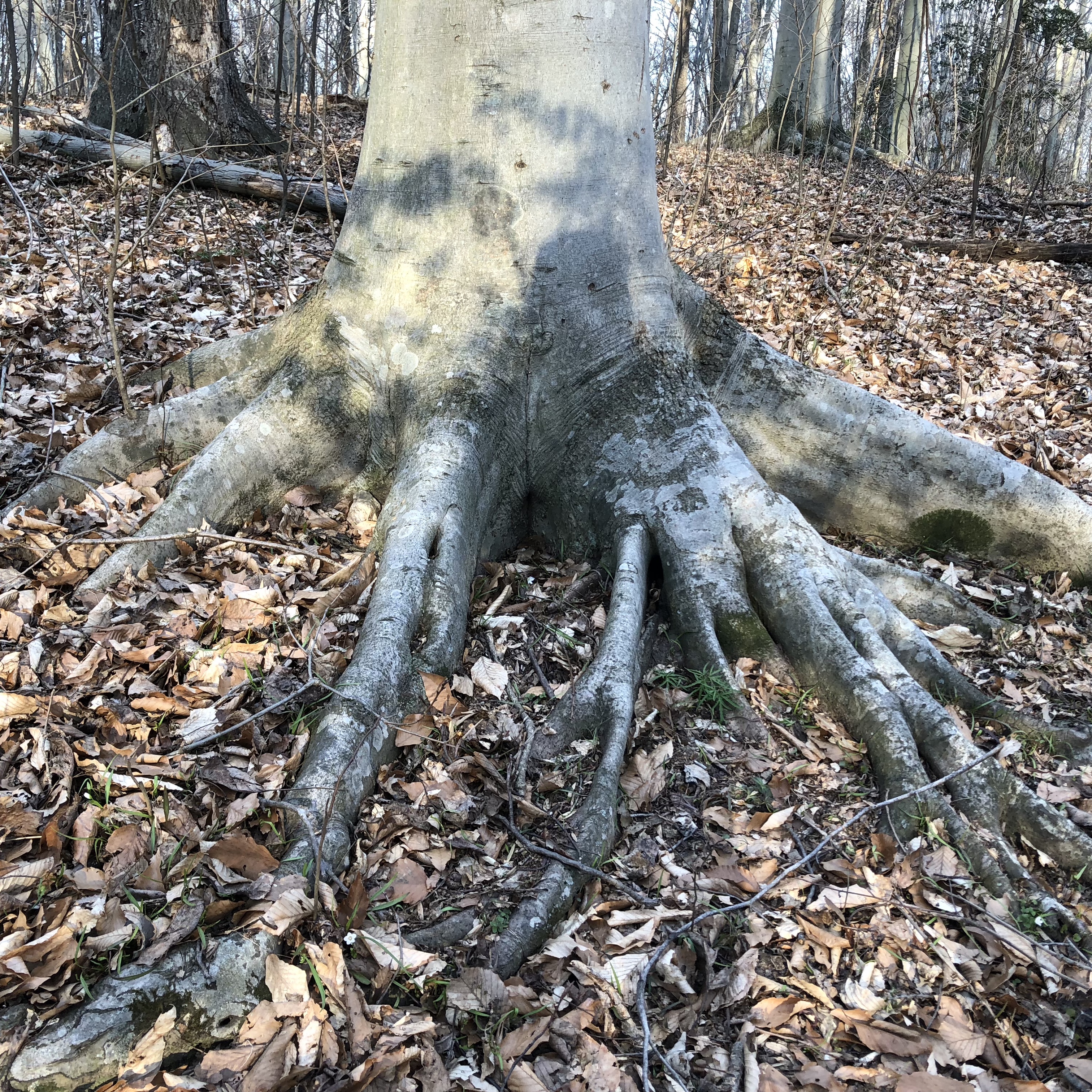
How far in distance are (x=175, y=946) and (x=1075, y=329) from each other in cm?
787

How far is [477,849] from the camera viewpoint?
8.52 feet

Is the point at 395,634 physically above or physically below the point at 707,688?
above

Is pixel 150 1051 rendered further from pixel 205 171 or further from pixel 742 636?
pixel 205 171

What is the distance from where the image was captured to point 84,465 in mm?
4039

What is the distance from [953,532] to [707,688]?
2.05m

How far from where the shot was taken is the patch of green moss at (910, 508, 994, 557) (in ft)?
14.5

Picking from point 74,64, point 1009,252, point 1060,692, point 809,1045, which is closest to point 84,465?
point 809,1045

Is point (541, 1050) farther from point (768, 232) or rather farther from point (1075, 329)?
point (768, 232)

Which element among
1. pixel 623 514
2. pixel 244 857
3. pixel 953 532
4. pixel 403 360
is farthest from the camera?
pixel 953 532

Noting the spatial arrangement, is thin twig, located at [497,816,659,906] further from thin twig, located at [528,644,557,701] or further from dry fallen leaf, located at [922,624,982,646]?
dry fallen leaf, located at [922,624,982,646]

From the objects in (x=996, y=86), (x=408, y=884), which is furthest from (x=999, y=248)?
(x=408, y=884)

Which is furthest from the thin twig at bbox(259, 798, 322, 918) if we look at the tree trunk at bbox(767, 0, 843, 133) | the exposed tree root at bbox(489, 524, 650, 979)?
the tree trunk at bbox(767, 0, 843, 133)

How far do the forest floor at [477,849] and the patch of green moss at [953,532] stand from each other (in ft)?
0.29

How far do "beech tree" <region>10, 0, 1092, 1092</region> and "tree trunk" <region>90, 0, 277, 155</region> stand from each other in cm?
600
